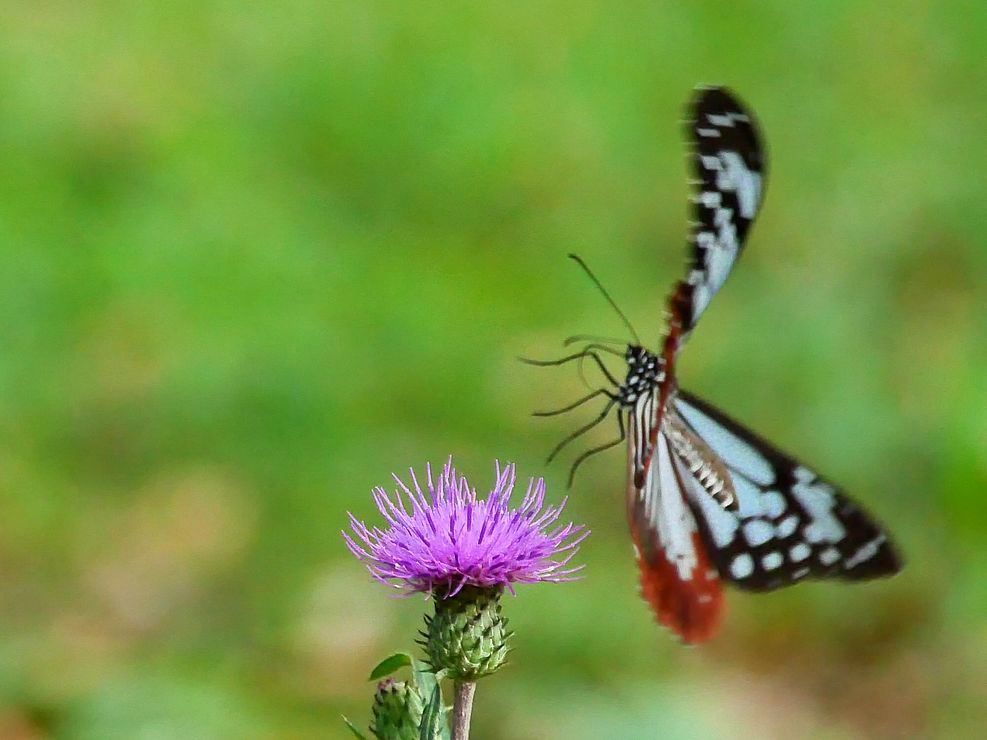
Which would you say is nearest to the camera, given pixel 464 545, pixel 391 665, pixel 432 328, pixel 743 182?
pixel 391 665

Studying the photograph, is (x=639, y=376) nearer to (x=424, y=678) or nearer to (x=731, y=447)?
(x=731, y=447)

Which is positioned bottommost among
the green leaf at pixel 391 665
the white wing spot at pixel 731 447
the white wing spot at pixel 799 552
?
the green leaf at pixel 391 665

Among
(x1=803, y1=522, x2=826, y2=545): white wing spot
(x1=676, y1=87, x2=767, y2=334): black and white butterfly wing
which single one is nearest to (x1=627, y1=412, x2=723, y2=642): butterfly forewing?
(x1=803, y1=522, x2=826, y2=545): white wing spot

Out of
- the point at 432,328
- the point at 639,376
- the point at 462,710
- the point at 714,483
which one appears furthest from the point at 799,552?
the point at 432,328

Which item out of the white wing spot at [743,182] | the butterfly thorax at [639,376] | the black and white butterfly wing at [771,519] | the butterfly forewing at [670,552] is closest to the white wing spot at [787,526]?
the black and white butterfly wing at [771,519]

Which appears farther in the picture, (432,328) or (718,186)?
(432,328)

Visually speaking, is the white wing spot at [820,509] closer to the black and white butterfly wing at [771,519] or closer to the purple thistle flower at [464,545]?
the black and white butterfly wing at [771,519]
